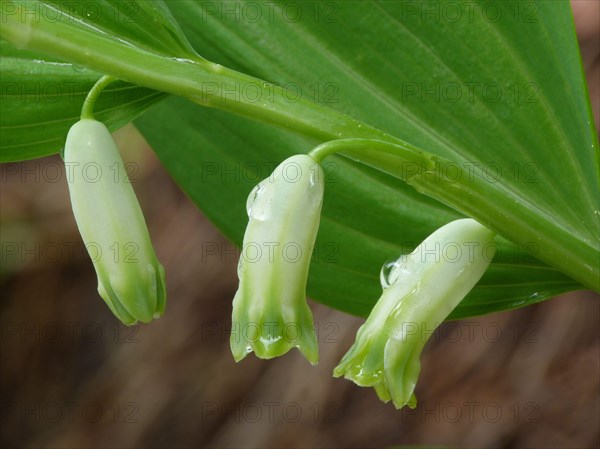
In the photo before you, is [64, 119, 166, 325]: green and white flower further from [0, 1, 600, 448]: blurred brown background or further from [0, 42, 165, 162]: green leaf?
[0, 1, 600, 448]: blurred brown background

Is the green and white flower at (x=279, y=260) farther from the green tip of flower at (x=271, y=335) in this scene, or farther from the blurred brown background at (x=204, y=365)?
the blurred brown background at (x=204, y=365)

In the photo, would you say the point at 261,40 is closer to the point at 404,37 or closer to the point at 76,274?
the point at 404,37

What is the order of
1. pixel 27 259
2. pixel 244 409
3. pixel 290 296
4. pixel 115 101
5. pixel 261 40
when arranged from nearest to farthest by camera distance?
pixel 290 296 < pixel 115 101 < pixel 261 40 < pixel 244 409 < pixel 27 259

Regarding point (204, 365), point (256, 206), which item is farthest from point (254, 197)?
point (204, 365)

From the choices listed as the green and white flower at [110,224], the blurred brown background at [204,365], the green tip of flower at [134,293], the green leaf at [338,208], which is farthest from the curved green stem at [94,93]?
the blurred brown background at [204,365]

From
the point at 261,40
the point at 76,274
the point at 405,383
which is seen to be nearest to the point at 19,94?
the point at 261,40

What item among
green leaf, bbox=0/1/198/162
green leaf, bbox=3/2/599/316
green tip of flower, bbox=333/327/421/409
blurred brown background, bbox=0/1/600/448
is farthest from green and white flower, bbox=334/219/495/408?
blurred brown background, bbox=0/1/600/448
